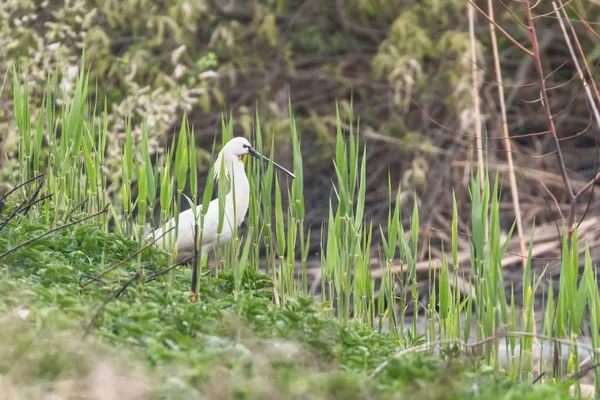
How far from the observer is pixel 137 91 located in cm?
590

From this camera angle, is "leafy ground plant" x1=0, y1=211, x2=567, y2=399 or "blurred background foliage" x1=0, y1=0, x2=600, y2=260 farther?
"blurred background foliage" x1=0, y1=0, x2=600, y2=260

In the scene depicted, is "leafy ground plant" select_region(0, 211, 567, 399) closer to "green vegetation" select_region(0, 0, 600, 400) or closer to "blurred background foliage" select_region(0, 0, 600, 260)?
"green vegetation" select_region(0, 0, 600, 400)

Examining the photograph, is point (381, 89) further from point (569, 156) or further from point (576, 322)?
point (576, 322)

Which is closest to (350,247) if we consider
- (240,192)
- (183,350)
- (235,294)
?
(235,294)

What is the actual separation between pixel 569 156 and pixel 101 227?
4.69 metres

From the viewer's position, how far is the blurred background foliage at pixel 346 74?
22.4 ft

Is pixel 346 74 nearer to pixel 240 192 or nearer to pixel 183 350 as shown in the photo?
pixel 240 192

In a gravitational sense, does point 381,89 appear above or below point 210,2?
below

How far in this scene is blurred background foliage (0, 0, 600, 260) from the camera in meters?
6.83

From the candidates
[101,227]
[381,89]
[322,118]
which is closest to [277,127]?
[322,118]

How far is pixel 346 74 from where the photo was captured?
26.4ft

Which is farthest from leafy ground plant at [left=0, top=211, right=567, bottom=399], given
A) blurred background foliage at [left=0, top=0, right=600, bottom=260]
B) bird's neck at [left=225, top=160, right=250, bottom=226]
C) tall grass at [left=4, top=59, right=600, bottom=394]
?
blurred background foliage at [left=0, top=0, right=600, bottom=260]

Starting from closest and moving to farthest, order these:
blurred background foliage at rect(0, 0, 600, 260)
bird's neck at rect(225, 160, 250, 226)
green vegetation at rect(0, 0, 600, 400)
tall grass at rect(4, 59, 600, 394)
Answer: green vegetation at rect(0, 0, 600, 400) < tall grass at rect(4, 59, 600, 394) < bird's neck at rect(225, 160, 250, 226) < blurred background foliage at rect(0, 0, 600, 260)

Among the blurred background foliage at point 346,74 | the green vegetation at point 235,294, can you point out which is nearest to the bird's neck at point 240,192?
the green vegetation at point 235,294
